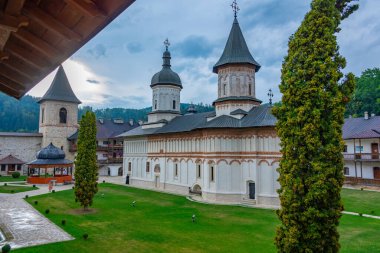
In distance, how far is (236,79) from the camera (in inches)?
1137

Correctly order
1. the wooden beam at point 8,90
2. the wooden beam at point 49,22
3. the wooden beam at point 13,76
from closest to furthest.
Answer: the wooden beam at point 49,22
the wooden beam at point 13,76
the wooden beam at point 8,90

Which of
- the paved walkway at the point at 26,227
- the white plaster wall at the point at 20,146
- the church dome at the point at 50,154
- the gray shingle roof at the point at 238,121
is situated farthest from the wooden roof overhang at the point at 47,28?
the white plaster wall at the point at 20,146

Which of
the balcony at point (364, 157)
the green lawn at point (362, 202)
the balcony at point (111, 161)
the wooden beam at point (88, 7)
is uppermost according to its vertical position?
the wooden beam at point (88, 7)

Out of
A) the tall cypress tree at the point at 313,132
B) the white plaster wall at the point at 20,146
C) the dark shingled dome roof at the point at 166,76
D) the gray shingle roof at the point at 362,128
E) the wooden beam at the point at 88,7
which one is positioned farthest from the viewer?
the white plaster wall at the point at 20,146

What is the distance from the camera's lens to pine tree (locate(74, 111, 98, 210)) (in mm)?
20250

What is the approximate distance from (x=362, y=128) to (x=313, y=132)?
35.6 m

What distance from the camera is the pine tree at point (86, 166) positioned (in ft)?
66.4

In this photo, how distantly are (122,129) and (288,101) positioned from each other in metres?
52.4

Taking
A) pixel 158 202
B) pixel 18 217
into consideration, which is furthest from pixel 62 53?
pixel 158 202

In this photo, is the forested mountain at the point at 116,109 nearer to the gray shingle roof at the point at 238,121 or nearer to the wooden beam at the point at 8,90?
the wooden beam at the point at 8,90

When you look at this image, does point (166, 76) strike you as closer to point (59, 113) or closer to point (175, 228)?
point (59, 113)

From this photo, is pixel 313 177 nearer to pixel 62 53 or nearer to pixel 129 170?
pixel 62 53

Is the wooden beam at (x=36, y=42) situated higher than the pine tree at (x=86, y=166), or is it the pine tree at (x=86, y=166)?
the wooden beam at (x=36, y=42)

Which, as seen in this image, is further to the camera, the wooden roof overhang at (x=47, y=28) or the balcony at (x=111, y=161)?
the balcony at (x=111, y=161)
